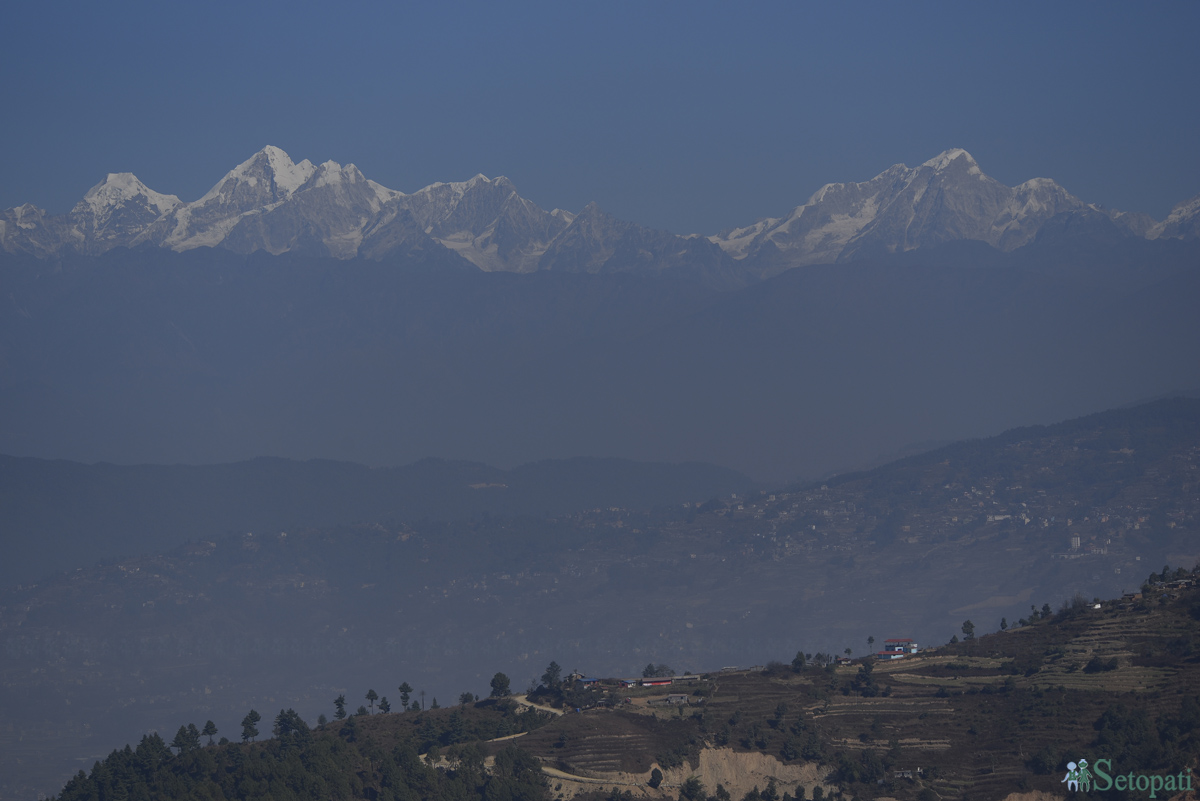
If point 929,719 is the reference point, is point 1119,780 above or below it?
below

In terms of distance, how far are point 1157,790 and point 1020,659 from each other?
38406mm

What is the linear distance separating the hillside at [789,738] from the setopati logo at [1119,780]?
1.80ft

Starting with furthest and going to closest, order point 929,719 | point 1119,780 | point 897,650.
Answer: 1. point 897,650
2. point 929,719
3. point 1119,780

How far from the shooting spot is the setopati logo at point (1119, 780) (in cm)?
11412

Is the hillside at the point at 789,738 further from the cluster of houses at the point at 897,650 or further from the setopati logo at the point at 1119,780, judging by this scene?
the cluster of houses at the point at 897,650

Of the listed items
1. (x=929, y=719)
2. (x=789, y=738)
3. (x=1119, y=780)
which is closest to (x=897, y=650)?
(x=929, y=719)

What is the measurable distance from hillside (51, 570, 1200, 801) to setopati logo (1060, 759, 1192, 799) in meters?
0.55

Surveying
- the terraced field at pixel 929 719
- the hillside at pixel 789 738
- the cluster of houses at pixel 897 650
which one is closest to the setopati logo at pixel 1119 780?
the hillside at pixel 789 738

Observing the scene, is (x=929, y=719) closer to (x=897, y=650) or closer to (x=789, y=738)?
(x=789, y=738)

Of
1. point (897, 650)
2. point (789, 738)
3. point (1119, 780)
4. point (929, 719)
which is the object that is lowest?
point (1119, 780)

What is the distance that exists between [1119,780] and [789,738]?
3070cm

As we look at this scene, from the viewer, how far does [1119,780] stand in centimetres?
11919

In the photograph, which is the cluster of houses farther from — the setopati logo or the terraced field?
the setopati logo

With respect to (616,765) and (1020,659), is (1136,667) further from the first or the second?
(616,765)
